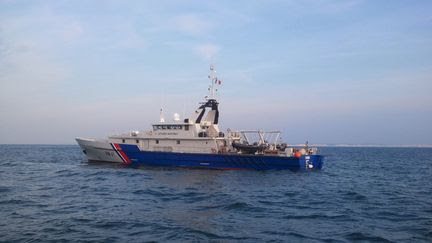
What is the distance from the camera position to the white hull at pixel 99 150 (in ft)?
113

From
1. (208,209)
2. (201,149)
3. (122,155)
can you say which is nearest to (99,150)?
(122,155)

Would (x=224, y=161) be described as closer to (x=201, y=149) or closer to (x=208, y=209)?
(x=201, y=149)

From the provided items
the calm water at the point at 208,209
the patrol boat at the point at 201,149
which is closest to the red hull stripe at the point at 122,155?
the patrol boat at the point at 201,149

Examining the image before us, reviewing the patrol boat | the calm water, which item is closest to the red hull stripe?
the patrol boat

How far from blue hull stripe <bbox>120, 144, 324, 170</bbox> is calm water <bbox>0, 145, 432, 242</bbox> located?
5.07 meters

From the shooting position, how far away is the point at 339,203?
17359 millimetres

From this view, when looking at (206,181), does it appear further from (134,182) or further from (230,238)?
(230,238)

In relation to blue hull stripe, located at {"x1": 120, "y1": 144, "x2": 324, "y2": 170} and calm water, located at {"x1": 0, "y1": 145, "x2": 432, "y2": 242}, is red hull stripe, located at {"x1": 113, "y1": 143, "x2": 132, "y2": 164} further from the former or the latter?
calm water, located at {"x1": 0, "y1": 145, "x2": 432, "y2": 242}

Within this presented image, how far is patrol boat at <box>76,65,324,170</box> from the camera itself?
30734 mm

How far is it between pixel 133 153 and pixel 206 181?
11.4 m

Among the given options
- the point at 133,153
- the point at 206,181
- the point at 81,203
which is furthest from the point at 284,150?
the point at 81,203

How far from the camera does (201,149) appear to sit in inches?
1277

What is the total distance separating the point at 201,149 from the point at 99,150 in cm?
1020

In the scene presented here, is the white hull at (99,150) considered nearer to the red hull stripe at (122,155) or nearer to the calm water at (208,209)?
the red hull stripe at (122,155)
